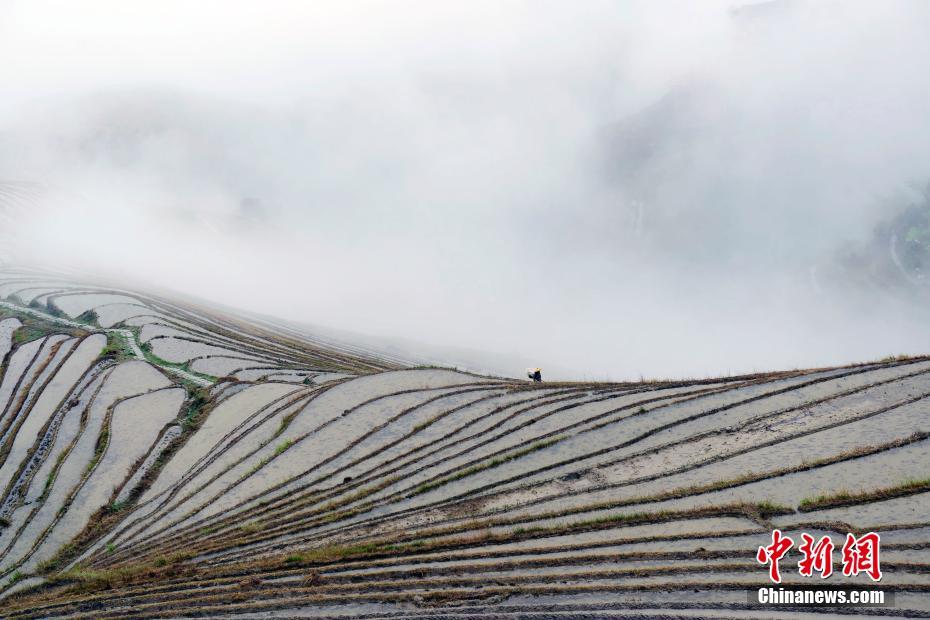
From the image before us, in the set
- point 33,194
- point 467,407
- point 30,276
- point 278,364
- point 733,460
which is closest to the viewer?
point 733,460

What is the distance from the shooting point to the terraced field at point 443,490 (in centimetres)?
1120

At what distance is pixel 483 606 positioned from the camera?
419 inches

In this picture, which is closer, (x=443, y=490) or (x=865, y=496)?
(x=865, y=496)

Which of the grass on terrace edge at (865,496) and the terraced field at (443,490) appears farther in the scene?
the grass on terrace edge at (865,496)

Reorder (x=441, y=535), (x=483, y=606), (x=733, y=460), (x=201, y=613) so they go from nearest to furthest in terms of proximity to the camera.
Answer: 1. (x=483, y=606)
2. (x=201, y=613)
3. (x=441, y=535)
4. (x=733, y=460)

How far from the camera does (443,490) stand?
15141 millimetres

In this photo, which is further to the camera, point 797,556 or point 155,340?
point 155,340

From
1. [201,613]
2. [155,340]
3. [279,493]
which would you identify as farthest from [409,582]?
[155,340]

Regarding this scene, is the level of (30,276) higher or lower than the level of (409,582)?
higher

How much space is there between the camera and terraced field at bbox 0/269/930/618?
11.2 m

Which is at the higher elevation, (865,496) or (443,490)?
(865,496)

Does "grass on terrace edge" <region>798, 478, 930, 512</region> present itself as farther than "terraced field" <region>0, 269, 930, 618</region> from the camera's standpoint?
Yes

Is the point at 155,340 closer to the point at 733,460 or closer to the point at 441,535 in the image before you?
the point at 441,535

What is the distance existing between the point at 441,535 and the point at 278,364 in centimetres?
1633
